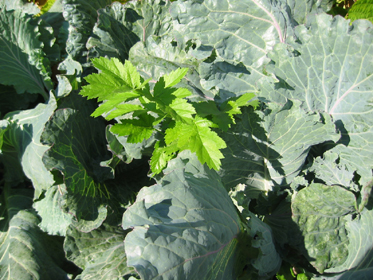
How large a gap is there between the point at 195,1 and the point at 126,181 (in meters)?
1.46

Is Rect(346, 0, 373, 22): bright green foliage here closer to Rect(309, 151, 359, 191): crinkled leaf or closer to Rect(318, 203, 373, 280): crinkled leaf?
Rect(309, 151, 359, 191): crinkled leaf

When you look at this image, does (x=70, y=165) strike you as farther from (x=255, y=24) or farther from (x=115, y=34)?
(x=255, y=24)

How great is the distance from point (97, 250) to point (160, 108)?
1.27 m

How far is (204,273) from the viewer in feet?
4.53

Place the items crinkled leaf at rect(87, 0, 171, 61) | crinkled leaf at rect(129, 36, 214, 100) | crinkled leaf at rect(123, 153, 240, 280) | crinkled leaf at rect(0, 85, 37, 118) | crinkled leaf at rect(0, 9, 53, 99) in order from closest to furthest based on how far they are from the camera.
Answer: crinkled leaf at rect(123, 153, 240, 280)
crinkled leaf at rect(129, 36, 214, 100)
crinkled leaf at rect(87, 0, 171, 61)
crinkled leaf at rect(0, 9, 53, 99)
crinkled leaf at rect(0, 85, 37, 118)

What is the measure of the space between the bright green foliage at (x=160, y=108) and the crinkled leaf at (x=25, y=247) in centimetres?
137

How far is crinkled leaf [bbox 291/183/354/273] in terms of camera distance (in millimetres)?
1787

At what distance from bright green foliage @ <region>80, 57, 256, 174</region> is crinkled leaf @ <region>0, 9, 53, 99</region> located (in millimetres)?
1425

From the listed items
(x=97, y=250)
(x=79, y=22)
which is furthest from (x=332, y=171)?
(x=79, y=22)

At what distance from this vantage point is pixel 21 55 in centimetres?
271

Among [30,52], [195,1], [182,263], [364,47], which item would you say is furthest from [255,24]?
[30,52]

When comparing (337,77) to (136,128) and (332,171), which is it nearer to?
(332,171)

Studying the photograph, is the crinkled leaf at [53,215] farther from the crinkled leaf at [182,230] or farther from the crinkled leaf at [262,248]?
the crinkled leaf at [262,248]

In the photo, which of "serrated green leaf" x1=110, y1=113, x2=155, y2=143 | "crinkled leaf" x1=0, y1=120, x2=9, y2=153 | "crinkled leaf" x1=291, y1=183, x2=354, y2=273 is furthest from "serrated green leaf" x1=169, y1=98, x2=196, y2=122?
"crinkled leaf" x1=0, y1=120, x2=9, y2=153
